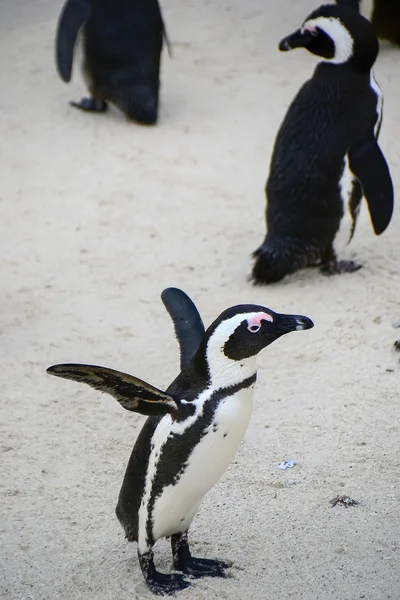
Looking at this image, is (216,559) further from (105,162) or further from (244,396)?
(105,162)

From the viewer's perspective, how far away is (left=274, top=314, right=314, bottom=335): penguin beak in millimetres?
2309

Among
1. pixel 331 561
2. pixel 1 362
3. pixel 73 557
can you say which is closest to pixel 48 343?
pixel 1 362

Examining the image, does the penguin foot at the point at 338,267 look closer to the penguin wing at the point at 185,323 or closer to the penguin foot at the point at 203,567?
the penguin wing at the point at 185,323

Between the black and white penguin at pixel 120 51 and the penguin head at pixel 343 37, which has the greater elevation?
the penguin head at pixel 343 37

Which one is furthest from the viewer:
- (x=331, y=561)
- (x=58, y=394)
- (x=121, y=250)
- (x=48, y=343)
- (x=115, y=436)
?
(x=121, y=250)

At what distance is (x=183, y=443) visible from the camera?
Result: 2271mm

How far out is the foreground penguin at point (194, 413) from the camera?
2.24 m

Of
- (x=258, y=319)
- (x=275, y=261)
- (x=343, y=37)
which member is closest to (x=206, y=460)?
(x=258, y=319)

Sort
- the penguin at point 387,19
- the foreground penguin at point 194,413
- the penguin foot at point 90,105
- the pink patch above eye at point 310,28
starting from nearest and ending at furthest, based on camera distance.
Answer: the foreground penguin at point 194,413 < the pink patch above eye at point 310,28 < the penguin foot at point 90,105 < the penguin at point 387,19

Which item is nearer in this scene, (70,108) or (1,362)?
(1,362)

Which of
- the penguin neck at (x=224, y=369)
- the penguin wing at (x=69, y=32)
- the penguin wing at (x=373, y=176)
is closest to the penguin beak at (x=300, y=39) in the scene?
the penguin wing at (x=373, y=176)

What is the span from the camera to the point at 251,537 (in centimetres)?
266

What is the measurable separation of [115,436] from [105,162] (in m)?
2.41

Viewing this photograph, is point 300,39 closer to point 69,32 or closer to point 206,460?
point 69,32
